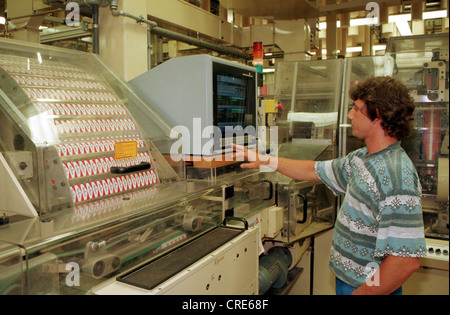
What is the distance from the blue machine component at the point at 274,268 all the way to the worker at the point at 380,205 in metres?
1.03

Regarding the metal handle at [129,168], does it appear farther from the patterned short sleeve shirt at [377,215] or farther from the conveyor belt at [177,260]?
the patterned short sleeve shirt at [377,215]

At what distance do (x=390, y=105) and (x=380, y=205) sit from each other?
1.22ft

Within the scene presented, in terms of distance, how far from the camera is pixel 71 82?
6.08 ft

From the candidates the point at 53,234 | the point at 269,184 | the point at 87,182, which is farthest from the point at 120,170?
the point at 269,184

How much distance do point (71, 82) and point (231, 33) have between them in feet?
8.36

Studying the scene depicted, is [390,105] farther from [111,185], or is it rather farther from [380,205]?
[111,185]

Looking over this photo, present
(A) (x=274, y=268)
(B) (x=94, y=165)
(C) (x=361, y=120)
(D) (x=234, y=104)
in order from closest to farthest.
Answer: (C) (x=361, y=120)
(B) (x=94, y=165)
(D) (x=234, y=104)
(A) (x=274, y=268)

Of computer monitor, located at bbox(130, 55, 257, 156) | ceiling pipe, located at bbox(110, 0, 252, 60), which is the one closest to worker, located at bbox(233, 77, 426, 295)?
computer monitor, located at bbox(130, 55, 257, 156)

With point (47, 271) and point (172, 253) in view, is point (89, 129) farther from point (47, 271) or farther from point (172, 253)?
point (47, 271)

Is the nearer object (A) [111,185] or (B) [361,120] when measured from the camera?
(B) [361,120]

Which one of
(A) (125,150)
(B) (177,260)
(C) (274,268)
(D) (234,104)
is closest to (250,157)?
(D) (234,104)

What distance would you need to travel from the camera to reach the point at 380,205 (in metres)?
1.31

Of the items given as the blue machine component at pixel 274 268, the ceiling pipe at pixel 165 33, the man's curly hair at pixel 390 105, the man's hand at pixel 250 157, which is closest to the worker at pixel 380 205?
the man's curly hair at pixel 390 105

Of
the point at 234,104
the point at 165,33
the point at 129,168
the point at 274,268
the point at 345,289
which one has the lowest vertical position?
the point at 274,268
